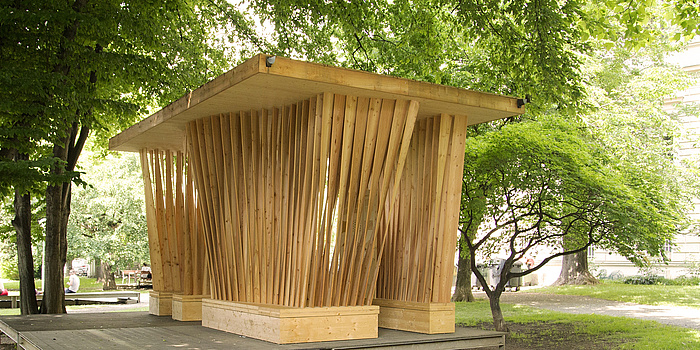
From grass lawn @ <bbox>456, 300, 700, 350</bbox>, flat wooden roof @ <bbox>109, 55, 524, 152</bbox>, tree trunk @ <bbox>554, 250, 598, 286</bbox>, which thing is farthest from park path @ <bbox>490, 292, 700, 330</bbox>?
flat wooden roof @ <bbox>109, 55, 524, 152</bbox>

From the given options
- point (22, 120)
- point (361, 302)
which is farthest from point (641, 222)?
point (22, 120)

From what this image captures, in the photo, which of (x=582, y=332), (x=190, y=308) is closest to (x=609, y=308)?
(x=582, y=332)

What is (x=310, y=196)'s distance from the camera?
21.9 feet

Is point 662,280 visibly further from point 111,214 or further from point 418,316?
point 111,214

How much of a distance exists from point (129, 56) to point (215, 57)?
12.9ft

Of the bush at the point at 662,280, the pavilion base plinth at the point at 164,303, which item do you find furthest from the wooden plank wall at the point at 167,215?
the bush at the point at 662,280

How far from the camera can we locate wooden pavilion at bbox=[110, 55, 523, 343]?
21.7 ft

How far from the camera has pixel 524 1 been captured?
37.1 feet

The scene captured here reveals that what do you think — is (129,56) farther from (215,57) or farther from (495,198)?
(495,198)

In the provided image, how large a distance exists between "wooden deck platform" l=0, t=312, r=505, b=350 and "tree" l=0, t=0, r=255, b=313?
1893 mm

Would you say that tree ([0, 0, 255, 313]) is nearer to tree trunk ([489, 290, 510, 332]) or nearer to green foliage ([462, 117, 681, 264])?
green foliage ([462, 117, 681, 264])

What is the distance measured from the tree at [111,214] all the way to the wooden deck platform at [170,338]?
45.5ft

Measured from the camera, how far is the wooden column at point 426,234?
24.5ft

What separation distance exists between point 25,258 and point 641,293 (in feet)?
56.7
